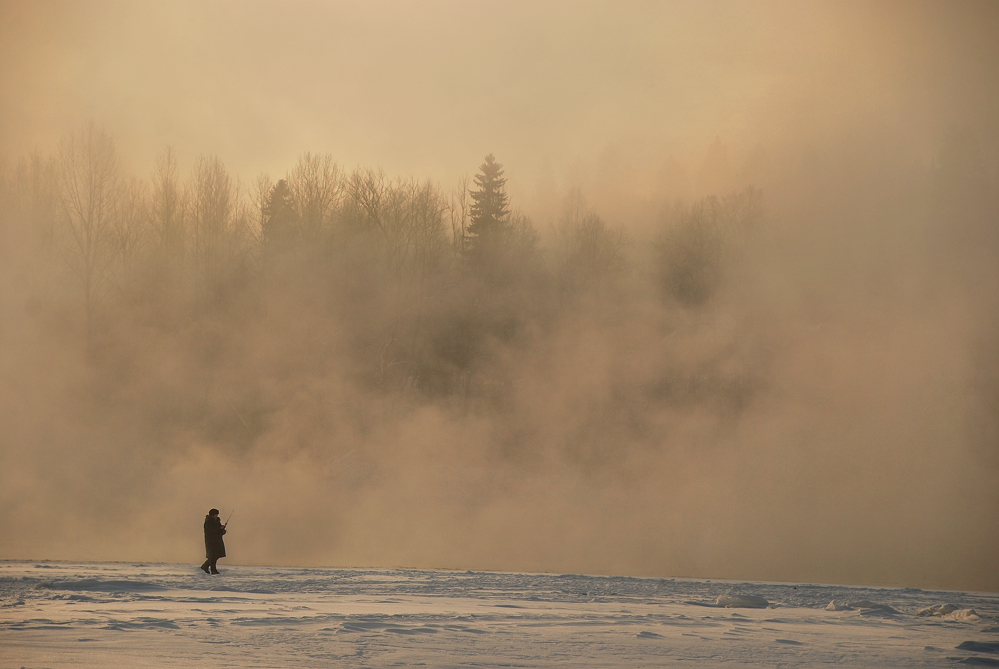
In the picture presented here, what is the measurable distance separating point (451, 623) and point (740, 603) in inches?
158

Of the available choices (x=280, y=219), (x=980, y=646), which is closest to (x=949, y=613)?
(x=980, y=646)

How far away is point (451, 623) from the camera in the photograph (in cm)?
744

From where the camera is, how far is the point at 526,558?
67.2 feet

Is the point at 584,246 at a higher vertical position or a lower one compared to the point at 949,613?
higher

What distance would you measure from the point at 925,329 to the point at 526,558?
500 inches

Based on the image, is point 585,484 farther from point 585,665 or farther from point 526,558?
point 585,665

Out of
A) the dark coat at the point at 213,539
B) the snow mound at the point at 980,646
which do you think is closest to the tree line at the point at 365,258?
the dark coat at the point at 213,539

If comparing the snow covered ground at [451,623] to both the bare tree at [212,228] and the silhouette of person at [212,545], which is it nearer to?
the silhouette of person at [212,545]

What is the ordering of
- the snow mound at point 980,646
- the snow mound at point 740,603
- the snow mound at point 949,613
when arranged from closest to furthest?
the snow mound at point 980,646
the snow mound at point 949,613
the snow mound at point 740,603

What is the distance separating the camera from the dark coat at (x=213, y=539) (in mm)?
11922

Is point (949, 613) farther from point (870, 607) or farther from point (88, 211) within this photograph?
point (88, 211)

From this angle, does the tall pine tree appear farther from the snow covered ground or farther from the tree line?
the snow covered ground

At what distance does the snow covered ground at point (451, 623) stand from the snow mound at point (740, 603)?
0.03 metres

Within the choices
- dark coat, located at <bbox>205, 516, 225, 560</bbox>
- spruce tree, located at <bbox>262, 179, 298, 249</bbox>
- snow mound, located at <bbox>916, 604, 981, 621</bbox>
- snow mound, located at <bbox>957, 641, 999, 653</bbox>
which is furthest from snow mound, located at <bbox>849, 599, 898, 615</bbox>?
spruce tree, located at <bbox>262, 179, 298, 249</bbox>
